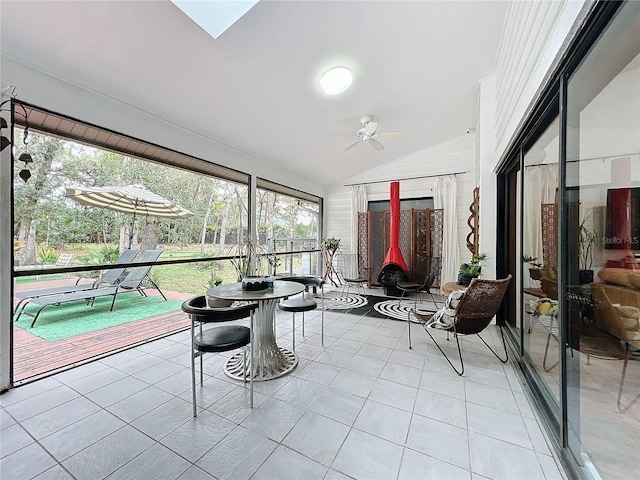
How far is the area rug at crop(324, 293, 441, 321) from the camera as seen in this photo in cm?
446

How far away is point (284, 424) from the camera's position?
1812 mm

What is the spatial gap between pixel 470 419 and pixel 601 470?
2.32ft

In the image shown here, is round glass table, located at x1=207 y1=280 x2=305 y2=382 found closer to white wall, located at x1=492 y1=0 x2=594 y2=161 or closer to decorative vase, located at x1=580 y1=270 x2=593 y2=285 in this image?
decorative vase, located at x1=580 y1=270 x2=593 y2=285

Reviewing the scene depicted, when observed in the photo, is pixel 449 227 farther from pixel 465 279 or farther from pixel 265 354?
pixel 265 354

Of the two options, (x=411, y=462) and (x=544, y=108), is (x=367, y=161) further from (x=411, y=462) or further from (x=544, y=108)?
(x=411, y=462)

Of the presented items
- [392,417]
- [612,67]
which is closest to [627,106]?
[612,67]

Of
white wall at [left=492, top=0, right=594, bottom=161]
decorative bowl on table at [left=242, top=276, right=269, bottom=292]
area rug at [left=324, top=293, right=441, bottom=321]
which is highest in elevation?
white wall at [left=492, top=0, right=594, bottom=161]

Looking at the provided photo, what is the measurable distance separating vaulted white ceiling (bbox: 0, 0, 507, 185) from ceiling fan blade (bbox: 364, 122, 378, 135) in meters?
0.21

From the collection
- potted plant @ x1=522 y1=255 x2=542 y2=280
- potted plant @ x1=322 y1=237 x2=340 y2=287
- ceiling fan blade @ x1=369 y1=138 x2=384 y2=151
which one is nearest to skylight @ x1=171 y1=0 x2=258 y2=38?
ceiling fan blade @ x1=369 y1=138 x2=384 y2=151

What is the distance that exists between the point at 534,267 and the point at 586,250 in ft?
3.84

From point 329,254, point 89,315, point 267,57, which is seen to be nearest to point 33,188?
point 89,315

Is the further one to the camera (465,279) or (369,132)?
(369,132)

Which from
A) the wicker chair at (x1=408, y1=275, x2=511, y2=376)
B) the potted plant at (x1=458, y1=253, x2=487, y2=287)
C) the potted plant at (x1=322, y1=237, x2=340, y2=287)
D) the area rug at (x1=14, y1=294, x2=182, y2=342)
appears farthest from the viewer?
the potted plant at (x1=322, y1=237, x2=340, y2=287)

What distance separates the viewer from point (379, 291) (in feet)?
20.6
